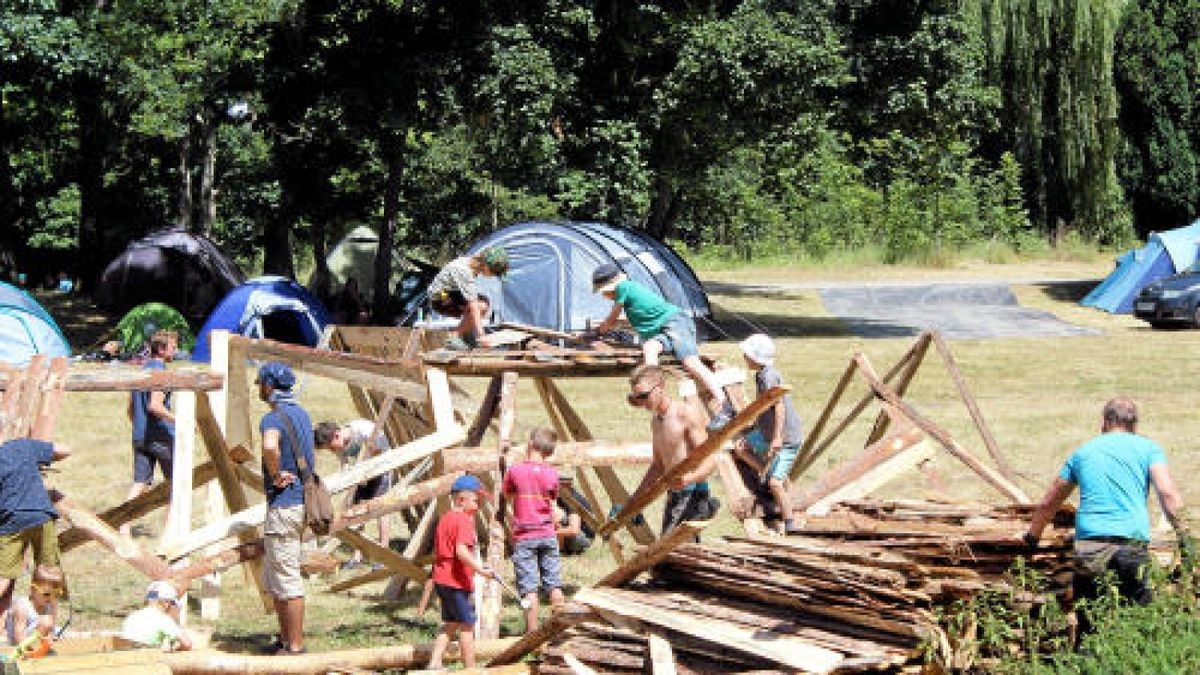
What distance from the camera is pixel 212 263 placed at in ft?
104

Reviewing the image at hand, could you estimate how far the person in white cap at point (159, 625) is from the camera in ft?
35.5

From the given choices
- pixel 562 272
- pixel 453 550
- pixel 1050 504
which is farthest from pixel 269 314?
pixel 1050 504

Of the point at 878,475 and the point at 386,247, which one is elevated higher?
the point at 386,247

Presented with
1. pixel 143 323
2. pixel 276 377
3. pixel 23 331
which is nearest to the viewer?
pixel 276 377

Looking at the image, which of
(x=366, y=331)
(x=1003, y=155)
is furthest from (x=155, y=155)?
(x=366, y=331)

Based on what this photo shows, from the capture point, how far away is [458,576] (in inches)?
445

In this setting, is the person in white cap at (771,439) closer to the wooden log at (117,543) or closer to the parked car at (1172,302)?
the wooden log at (117,543)

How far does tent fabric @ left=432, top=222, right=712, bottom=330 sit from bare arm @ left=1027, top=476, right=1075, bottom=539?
54.9ft

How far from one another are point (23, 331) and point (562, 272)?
795cm

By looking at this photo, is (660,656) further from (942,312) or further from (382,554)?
(942,312)

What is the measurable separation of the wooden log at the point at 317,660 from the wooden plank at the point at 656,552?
41.1 inches

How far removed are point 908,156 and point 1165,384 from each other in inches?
347

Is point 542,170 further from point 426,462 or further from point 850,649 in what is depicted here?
point 850,649

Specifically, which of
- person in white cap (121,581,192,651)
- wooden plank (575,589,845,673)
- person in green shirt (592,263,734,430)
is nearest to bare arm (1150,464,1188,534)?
wooden plank (575,589,845,673)
